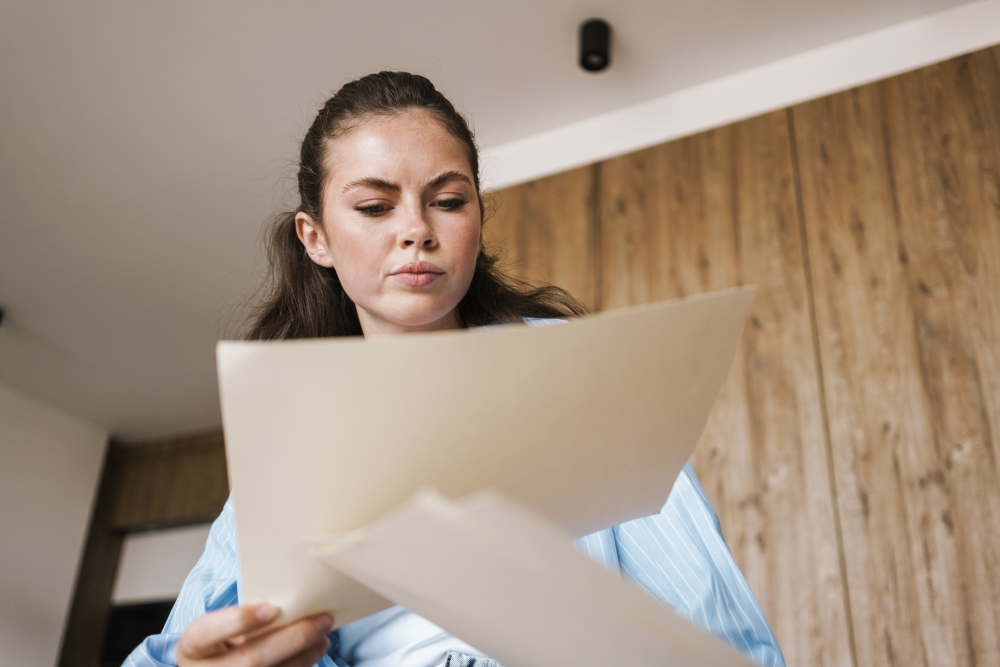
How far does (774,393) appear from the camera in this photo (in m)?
1.93

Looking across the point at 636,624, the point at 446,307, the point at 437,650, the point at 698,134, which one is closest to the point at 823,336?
the point at 698,134

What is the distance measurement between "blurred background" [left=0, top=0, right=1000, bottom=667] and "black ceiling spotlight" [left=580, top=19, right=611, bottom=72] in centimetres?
3

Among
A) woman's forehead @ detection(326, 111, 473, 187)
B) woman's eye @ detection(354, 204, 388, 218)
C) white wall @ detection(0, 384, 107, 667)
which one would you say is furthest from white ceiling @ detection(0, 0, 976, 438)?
woman's eye @ detection(354, 204, 388, 218)

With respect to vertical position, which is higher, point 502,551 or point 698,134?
point 698,134

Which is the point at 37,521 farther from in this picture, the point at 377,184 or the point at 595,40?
the point at 377,184

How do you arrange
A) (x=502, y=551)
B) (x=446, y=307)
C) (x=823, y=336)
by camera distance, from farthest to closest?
(x=823, y=336), (x=446, y=307), (x=502, y=551)

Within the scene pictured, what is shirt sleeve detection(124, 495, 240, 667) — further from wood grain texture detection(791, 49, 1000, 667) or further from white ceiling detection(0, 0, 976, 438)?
white ceiling detection(0, 0, 976, 438)

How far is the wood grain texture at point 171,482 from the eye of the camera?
435 centimetres

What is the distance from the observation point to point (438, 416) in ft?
1.31

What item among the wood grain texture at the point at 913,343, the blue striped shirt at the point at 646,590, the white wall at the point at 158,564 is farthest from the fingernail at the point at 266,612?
the white wall at the point at 158,564

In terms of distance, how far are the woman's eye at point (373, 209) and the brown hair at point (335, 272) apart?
0.14 metres

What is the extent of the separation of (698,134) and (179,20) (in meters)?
1.44

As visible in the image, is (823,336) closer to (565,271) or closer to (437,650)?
(565,271)

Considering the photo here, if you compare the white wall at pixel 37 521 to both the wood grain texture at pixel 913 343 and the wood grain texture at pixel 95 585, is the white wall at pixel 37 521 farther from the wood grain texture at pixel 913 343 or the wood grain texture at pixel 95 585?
the wood grain texture at pixel 913 343
